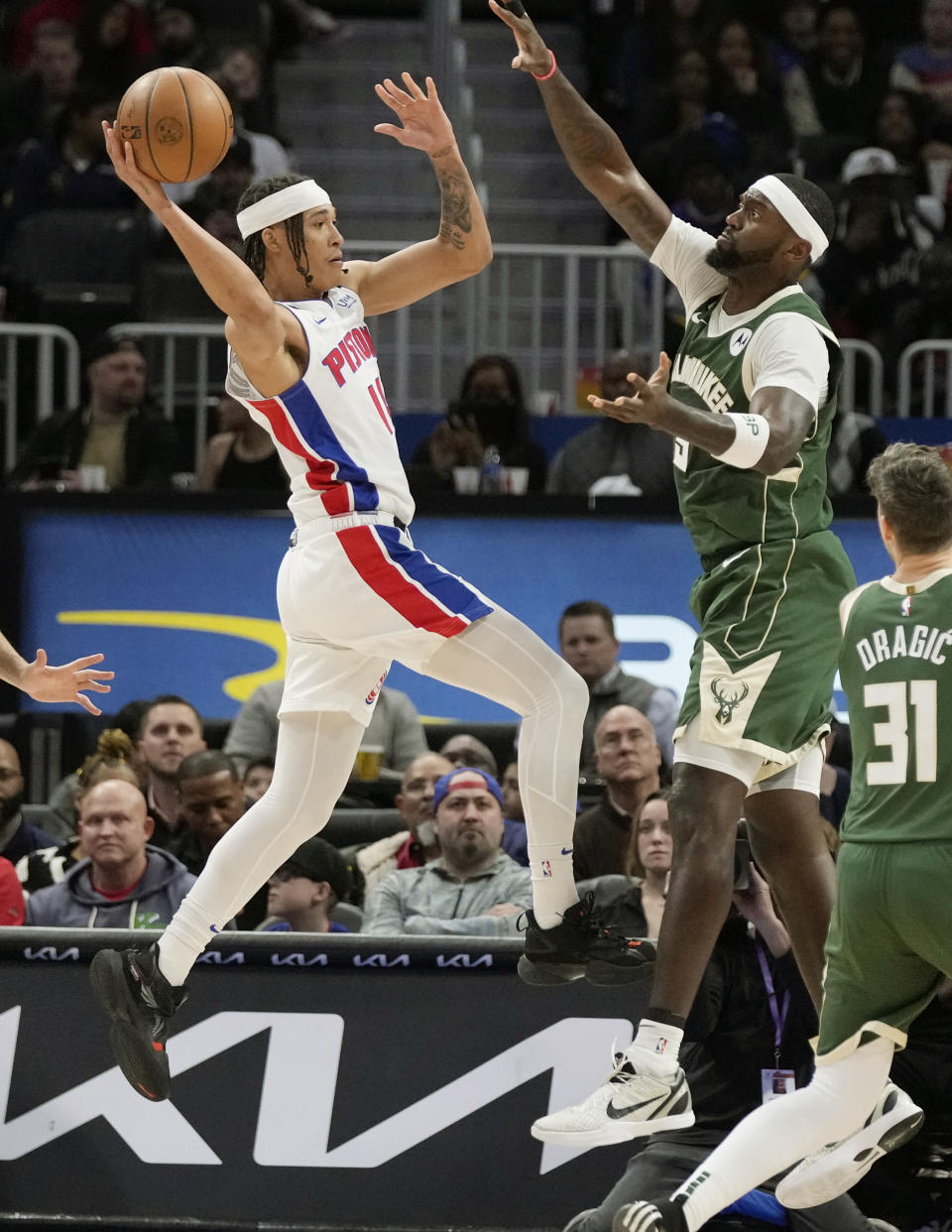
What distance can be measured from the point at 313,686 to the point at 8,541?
Answer: 473 centimetres

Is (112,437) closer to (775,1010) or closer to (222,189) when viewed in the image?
(222,189)

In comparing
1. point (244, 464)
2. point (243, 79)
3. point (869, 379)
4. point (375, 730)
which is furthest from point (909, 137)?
point (375, 730)

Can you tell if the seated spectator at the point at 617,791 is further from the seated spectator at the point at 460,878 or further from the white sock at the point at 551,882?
the white sock at the point at 551,882

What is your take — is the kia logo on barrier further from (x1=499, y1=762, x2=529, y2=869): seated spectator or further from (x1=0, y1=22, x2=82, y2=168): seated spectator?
(x1=0, y1=22, x2=82, y2=168): seated spectator

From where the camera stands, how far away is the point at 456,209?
212 inches

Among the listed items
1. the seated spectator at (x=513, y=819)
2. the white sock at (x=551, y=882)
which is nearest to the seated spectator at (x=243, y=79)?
the seated spectator at (x=513, y=819)

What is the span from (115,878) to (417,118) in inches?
125

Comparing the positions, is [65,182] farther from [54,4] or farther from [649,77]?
[649,77]

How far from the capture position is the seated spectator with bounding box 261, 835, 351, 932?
7184mm

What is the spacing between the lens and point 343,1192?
6.29 m

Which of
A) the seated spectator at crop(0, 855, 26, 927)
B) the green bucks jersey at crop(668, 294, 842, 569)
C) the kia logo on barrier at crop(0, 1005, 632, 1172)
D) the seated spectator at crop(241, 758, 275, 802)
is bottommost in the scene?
the kia logo on barrier at crop(0, 1005, 632, 1172)

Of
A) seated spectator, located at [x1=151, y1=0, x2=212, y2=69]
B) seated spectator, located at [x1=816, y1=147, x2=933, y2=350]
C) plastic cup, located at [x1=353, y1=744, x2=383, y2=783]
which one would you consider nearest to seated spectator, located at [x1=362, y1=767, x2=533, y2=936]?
plastic cup, located at [x1=353, y1=744, x2=383, y2=783]

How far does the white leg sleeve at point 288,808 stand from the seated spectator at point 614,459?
481 cm

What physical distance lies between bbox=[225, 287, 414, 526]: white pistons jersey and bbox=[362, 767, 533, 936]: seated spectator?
2.34 m
